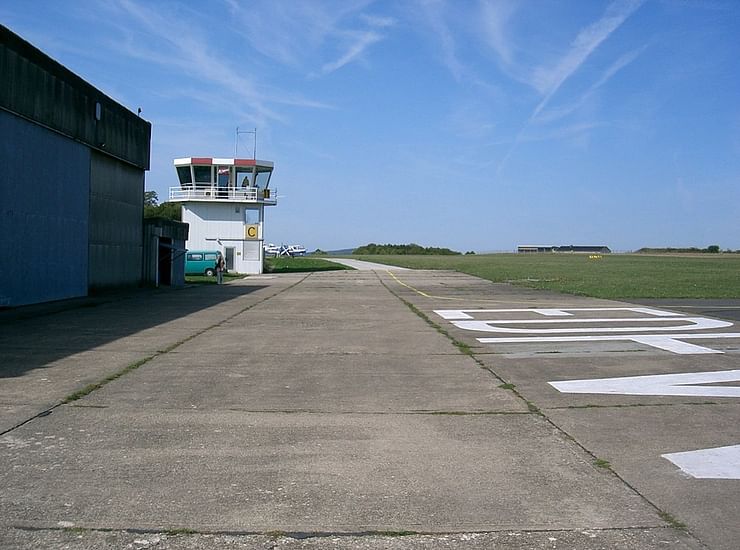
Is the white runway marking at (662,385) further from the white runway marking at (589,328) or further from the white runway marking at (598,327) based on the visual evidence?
the white runway marking at (589,328)

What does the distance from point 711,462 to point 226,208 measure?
1990 inches

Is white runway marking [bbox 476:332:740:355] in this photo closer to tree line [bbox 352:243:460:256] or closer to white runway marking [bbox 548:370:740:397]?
white runway marking [bbox 548:370:740:397]

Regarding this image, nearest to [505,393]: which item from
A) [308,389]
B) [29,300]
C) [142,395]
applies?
[308,389]

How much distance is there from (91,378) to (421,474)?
5818 mm

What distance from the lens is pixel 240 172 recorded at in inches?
2162

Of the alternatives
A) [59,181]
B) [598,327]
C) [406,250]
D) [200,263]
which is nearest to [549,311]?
[598,327]

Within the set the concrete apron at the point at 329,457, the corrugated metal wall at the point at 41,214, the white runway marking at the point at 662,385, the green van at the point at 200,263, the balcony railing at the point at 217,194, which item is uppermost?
the balcony railing at the point at 217,194

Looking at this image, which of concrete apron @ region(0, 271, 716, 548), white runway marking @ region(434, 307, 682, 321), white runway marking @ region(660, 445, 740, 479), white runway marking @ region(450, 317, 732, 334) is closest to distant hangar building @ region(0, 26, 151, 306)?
concrete apron @ region(0, 271, 716, 548)

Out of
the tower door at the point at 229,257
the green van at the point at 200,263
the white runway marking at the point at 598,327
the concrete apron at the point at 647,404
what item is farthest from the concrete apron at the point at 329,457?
the tower door at the point at 229,257

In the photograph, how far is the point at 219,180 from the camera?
2146 inches

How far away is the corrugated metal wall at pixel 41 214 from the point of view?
63.8 feet

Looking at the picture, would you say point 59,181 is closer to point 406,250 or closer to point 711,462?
point 711,462

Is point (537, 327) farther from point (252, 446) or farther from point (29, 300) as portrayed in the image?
point (29, 300)

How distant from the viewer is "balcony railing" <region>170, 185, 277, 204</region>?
5403 cm
